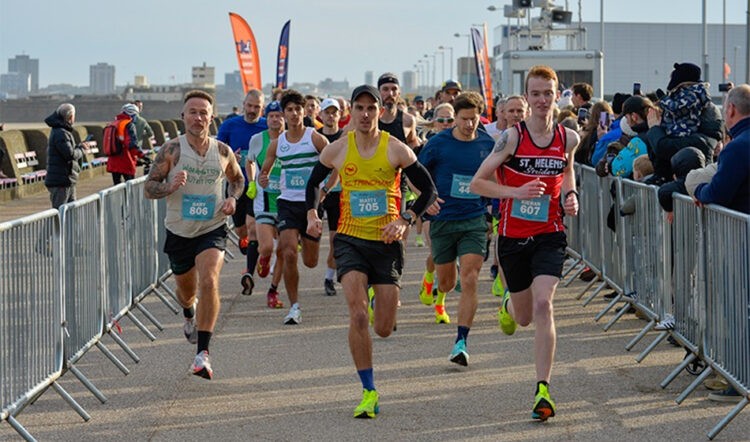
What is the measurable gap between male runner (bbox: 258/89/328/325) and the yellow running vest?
12.1 ft

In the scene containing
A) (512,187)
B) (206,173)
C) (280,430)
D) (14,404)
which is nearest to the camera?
(14,404)

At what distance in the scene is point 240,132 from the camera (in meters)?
14.4

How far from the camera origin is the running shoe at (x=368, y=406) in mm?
7840

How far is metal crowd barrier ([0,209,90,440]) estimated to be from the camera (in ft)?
22.4

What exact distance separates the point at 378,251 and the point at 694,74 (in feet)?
9.75

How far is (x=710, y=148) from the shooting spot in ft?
31.8

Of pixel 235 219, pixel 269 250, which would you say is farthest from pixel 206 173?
pixel 235 219

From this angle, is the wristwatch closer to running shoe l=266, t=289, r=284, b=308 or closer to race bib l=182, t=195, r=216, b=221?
race bib l=182, t=195, r=216, b=221

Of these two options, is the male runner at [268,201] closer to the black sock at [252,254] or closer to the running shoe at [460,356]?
the black sock at [252,254]

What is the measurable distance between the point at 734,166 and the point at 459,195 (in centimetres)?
291

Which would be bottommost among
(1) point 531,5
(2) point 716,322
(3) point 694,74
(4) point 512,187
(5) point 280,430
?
(5) point 280,430

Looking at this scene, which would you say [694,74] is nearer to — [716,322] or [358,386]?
[716,322]

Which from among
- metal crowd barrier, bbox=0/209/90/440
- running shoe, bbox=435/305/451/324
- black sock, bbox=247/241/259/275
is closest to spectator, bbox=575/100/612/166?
running shoe, bbox=435/305/451/324

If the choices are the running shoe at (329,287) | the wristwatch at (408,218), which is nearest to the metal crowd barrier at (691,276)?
the wristwatch at (408,218)
